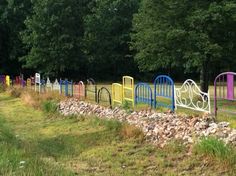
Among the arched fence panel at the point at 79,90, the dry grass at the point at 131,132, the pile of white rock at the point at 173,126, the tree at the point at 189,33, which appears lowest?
the dry grass at the point at 131,132

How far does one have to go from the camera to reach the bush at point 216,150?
869 centimetres

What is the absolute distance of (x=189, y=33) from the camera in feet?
76.1

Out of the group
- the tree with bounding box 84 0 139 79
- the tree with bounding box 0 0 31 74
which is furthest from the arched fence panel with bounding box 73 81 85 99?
the tree with bounding box 0 0 31 74

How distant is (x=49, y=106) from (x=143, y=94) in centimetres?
526

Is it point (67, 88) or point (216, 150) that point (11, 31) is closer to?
point (67, 88)

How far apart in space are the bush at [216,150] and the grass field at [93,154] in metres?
0.05

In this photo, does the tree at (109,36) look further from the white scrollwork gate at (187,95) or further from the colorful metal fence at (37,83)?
the white scrollwork gate at (187,95)

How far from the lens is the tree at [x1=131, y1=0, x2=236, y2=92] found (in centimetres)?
2264

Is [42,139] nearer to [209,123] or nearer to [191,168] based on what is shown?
[209,123]

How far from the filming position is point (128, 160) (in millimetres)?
10297

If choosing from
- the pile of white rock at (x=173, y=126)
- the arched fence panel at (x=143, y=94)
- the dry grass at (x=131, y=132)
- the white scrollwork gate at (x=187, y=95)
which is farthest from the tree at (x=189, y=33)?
the dry grass at (x=131, y=132)

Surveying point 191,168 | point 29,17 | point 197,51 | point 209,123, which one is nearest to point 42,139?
point 209,123

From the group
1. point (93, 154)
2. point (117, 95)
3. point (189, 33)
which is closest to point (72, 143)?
point (93, 154)

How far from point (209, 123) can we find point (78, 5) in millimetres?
43021
